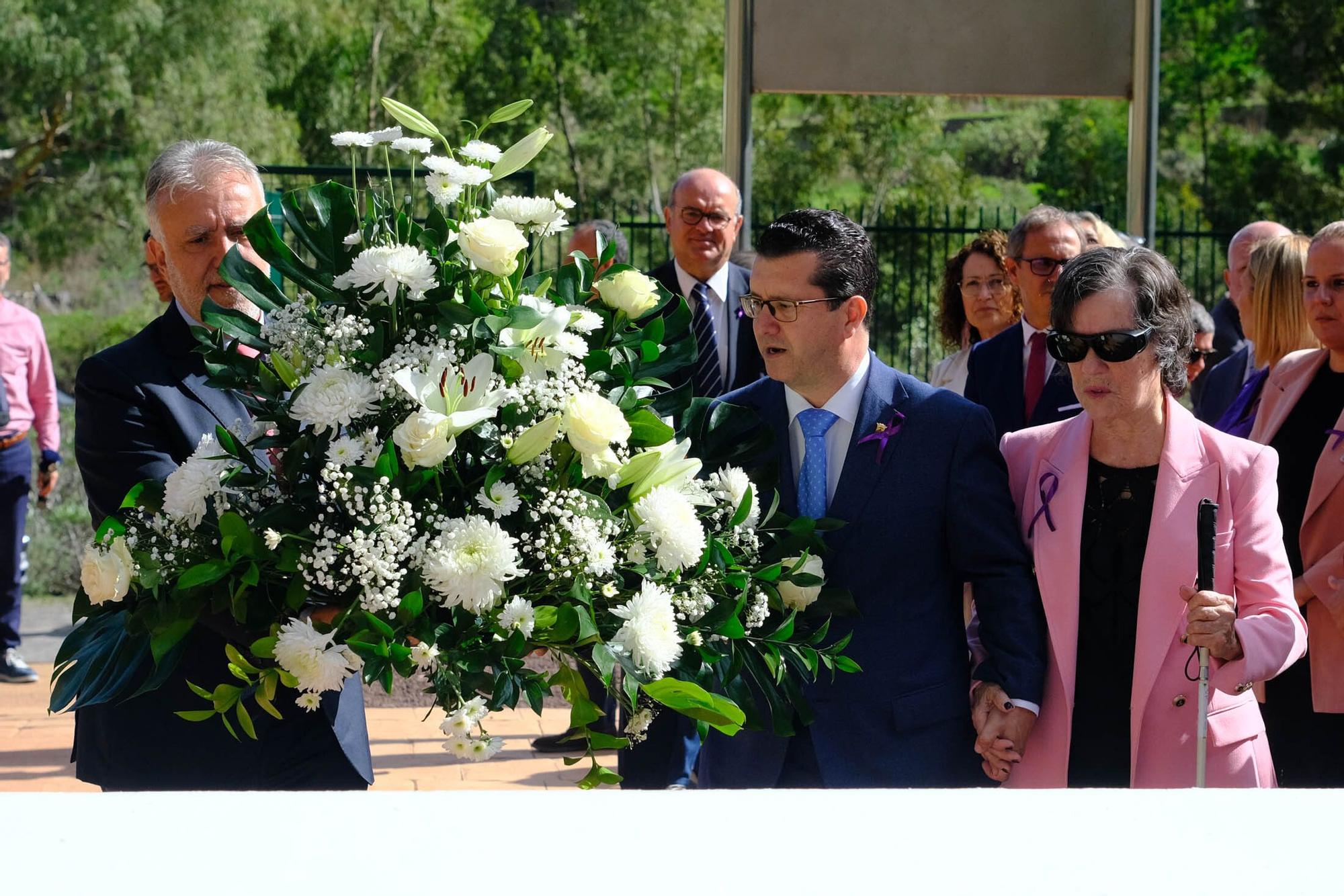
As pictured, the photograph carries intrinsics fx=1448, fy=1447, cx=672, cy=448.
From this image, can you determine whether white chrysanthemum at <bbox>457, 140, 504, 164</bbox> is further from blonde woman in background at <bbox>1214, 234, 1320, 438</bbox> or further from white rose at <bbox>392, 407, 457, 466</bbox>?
blonde woman in background at <bbox>1214, 234, 1320, 438</bbox>

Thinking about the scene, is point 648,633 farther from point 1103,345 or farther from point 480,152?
point 1103,345

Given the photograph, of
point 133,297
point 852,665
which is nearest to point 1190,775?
point 852,665

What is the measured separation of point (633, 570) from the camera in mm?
2289

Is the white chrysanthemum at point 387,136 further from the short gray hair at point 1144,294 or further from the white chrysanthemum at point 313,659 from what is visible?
the short gray hair at point 1144,294

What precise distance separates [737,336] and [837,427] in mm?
2889

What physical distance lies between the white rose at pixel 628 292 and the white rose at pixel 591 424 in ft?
0.84

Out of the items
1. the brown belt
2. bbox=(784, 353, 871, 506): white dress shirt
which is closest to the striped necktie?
bbox=(784, 353, 871, 506): white dress shirt

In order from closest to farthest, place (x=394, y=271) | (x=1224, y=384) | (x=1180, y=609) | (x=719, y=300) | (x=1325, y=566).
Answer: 1. (x=394, y=271)
2. (x=1180, y=609)
3. (x=1325, y=566)
4. (x=1224, y=384)
5. (x=719, y=300)

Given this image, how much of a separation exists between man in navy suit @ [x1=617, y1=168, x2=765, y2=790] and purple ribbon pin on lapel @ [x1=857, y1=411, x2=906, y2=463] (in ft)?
8.68

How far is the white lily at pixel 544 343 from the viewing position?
2236 millimetres

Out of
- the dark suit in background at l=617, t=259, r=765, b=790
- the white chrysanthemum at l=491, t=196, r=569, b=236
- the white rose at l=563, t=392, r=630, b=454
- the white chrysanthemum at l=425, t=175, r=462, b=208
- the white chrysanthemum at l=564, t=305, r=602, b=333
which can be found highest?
the white chrysanthemum at l=425, t=175, r=462, b=208

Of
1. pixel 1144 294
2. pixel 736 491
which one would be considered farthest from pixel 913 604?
pixel 1144 294

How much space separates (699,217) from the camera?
235 inches

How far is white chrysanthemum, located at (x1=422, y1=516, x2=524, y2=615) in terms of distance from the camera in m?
2.07
